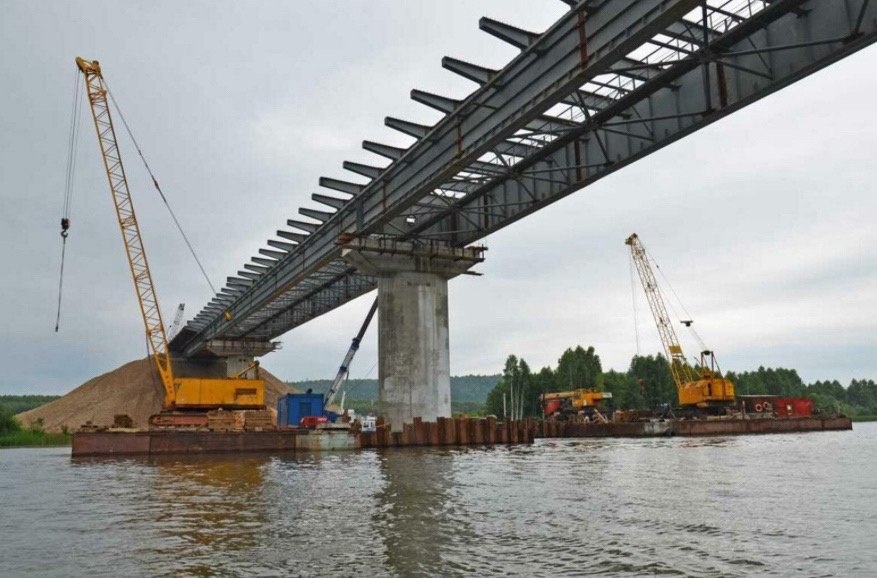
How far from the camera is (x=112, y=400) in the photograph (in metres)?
98.3

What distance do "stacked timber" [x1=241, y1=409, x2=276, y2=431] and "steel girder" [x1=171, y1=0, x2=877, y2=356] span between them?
420 inches

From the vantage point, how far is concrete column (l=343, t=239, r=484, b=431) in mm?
35406

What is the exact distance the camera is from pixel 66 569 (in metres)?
9.07

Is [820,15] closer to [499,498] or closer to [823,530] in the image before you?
[823,530]

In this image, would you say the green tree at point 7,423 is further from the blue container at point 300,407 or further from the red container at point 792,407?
the red container at point 792,407

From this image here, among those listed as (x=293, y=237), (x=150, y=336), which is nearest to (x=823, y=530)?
(x=293, y=237)

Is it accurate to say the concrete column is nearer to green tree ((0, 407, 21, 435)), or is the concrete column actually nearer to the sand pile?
green tree ((0, 407, 21, 435))

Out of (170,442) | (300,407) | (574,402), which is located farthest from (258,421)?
(574,402)

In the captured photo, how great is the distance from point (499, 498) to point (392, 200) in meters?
18.9

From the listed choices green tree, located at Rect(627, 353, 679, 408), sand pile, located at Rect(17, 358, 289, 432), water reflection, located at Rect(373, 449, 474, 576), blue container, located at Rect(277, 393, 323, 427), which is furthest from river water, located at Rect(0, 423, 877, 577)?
green tree, located at Rect(627, 353, 679, 408)

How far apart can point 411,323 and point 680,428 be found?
48.1m

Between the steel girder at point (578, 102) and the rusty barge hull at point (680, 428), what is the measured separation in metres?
45.6

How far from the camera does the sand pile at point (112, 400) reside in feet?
309

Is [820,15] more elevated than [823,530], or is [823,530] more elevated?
[820,15]
